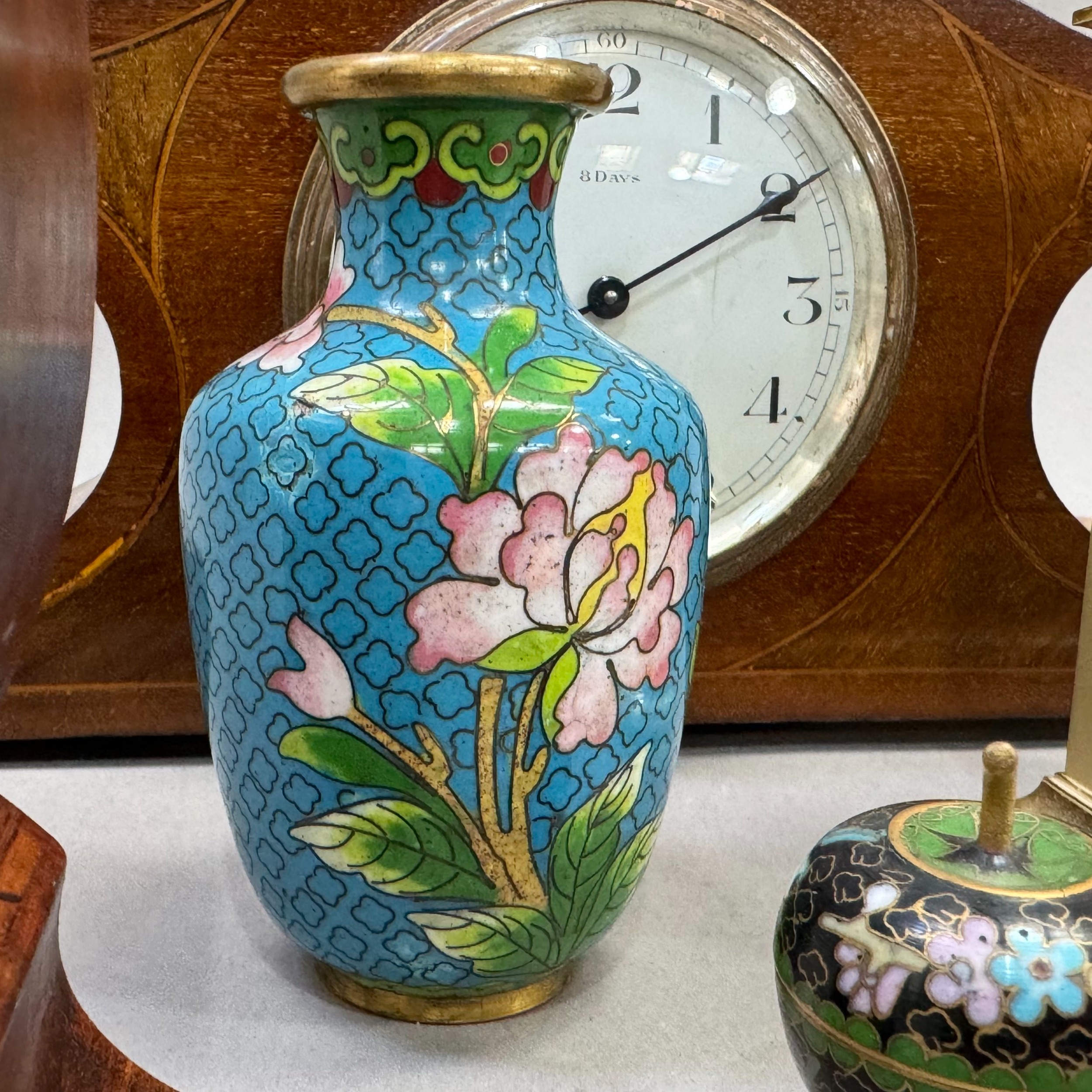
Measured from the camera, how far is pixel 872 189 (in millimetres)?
1033

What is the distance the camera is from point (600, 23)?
0.99 metres

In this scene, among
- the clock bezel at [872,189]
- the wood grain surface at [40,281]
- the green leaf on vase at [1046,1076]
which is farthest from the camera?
the clock bezel at [872,189]

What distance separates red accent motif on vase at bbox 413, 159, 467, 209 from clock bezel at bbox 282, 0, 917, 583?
28 cm

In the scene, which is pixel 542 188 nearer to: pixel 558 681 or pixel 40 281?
pixel 558 681

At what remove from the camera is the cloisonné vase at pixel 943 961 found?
573 millimetres

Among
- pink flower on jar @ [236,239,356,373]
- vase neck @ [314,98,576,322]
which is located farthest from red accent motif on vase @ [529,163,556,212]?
pink flower on jar @ [236,239,356,373]

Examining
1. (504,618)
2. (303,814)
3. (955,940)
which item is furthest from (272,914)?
(955,940)

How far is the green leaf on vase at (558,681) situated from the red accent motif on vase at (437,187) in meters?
0.23

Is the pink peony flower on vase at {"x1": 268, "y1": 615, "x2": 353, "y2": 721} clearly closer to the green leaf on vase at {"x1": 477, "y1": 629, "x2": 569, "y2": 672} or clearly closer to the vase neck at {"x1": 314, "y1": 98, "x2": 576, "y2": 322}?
the green leaf on vase at {"x1": 477, "y1": 629, "x2": 569, "y2": 672}

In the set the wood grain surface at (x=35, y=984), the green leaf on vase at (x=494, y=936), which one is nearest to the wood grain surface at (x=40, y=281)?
the wood grain surface at (x=35, y=984)

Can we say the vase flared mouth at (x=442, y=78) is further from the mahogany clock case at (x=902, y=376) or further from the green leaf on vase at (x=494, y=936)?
the green leaf on vase at (x=494, y=936)

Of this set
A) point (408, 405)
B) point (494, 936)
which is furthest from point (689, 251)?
point (494, 936)

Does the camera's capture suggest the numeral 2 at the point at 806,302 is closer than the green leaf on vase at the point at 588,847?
No

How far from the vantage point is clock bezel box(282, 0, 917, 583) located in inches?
38.5
